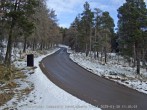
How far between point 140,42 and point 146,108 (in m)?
31.0

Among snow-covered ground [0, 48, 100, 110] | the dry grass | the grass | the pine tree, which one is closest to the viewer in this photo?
snow-covered ground [0, 48, 100, 110]

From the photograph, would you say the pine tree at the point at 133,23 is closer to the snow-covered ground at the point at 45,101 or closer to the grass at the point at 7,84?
the grass at the point at 7,84

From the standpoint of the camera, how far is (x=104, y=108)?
14484 millimetres

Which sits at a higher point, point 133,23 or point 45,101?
point 133,23

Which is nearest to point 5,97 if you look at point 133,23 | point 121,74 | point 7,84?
point 7,84

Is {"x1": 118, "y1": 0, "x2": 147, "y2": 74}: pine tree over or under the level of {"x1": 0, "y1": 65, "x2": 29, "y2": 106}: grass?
over

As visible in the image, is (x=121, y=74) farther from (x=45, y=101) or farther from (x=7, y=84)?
(x=45, y=101)

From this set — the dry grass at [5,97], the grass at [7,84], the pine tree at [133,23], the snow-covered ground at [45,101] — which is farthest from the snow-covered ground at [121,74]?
the dry grass at [5,97]

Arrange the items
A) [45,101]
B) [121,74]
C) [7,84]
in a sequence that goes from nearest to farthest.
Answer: [45,101], [7,84], [121,74]

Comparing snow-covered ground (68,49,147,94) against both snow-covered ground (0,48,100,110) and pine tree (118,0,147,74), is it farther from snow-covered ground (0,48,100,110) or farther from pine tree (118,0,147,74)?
snow-covered ground (0,48,100,110)

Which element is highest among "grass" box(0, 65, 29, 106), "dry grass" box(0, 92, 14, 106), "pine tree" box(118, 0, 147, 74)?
"pine tree" box(118, 0, 147, 74)

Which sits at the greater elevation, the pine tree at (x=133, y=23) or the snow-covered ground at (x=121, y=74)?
the pine tree at (x=133, y=23)

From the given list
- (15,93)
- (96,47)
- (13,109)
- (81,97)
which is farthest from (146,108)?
(96,47)

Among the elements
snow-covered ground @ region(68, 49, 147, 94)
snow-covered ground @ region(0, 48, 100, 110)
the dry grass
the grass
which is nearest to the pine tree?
snow-covered ground @ region(68, 49, 147, 94)
